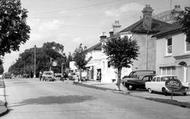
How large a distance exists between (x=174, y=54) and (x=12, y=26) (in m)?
20.1

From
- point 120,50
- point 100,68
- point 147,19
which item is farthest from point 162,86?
point 100,68

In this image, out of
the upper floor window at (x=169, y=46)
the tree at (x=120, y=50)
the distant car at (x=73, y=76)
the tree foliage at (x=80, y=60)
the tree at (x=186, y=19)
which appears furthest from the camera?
the distant car at (x=73, y=76)

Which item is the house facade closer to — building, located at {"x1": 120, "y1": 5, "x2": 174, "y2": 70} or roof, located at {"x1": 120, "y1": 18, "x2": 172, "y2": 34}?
building, located at {"x1": 120, "y1": 5, "x2": 174, "y2": 70}

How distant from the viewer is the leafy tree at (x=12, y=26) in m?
17.3

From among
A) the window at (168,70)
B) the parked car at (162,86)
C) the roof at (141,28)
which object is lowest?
the parked car at (162,86)

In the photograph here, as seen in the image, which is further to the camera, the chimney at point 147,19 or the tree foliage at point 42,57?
the tree foliage at point 42,57

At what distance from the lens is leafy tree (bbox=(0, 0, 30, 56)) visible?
56.7ft

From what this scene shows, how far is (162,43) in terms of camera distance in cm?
3669

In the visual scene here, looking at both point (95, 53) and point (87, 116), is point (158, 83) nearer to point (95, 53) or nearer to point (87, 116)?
point (87, 116)

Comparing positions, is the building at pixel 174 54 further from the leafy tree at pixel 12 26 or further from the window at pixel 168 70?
the leafy tree at pixel 12 26

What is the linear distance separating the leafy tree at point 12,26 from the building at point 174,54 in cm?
1676

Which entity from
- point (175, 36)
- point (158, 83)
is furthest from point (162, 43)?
point (158, 83)

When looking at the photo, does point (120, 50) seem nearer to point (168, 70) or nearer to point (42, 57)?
point (168, 70)

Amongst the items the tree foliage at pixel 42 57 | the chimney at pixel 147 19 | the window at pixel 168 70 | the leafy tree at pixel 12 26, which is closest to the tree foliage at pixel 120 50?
the window at pixel 168 70
